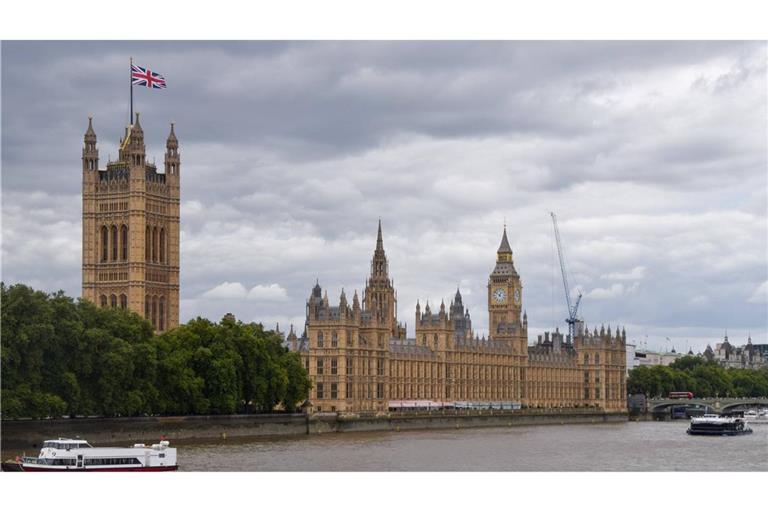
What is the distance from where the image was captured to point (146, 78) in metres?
97.8

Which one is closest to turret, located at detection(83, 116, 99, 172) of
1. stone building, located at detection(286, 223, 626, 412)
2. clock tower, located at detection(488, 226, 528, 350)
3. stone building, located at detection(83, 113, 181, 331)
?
stone building, located at detection(83, 113, 181, 331)

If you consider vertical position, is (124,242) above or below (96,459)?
above

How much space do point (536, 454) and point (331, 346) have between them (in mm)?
42603

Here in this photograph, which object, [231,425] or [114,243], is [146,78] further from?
[114,243]

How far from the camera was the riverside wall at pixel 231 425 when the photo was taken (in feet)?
243

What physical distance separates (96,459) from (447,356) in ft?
287

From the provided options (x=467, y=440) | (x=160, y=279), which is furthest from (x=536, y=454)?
(x=160, y=279)

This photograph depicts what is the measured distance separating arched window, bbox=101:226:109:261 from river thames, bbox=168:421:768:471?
39291mm

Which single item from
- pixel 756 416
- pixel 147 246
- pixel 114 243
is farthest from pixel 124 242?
pixel 756 416

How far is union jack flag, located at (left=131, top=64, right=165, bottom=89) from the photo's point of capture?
9762 centimetres

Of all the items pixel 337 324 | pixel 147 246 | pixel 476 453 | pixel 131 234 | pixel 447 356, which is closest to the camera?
pixel 476 453

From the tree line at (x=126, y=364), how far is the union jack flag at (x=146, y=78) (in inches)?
604

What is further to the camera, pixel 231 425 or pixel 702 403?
pixel 702 403

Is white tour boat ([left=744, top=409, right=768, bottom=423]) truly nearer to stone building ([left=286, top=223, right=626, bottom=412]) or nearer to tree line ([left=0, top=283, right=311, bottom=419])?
stone building ([left=286, top=223, right=626, bottom=412])
